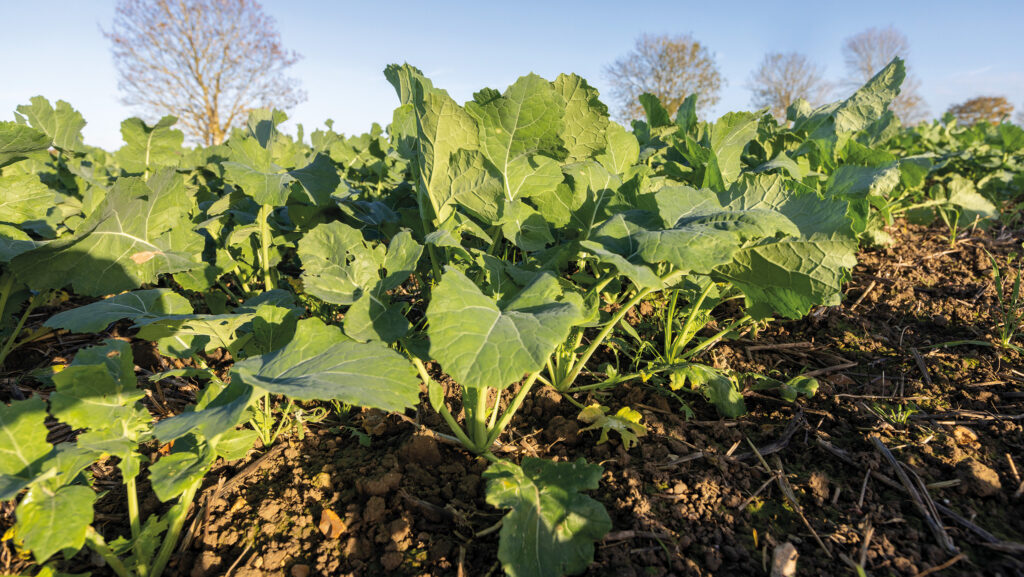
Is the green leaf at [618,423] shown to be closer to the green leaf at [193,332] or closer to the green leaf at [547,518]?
the green leaf at [547,518]

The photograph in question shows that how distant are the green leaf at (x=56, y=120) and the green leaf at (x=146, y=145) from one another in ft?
1.21

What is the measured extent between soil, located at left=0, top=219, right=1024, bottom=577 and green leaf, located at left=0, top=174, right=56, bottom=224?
3.10 ft

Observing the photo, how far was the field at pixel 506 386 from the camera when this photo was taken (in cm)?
127

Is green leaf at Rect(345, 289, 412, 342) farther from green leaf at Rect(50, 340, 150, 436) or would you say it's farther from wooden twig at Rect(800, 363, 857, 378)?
wooden twig at Rect(800, 363, 857, 378)

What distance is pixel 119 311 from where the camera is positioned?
5.33 ft

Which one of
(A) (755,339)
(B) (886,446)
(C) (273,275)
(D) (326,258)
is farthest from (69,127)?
(B) (886,446)

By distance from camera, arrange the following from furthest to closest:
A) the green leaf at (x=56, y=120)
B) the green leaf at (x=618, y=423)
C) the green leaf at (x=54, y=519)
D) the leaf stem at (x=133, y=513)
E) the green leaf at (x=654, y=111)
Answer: the green leaf at (x=654, y=111) < the green leaf at (x=56, y=120) < the green leaf at (x=618, y=423) < the leaf stem at (x=133, y=513) < the green leaf at (x=54, y=519)

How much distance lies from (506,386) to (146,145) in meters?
3.14

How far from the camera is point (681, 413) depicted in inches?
79.6

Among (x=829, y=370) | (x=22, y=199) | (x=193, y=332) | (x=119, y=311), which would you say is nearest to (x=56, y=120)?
(x=22, y=199)

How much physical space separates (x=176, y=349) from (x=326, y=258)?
0.59 meters

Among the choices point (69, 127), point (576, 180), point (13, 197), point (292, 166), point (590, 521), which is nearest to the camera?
point (590, 521)

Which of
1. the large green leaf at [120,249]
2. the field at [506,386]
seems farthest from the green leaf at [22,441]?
the large green leaf at [120,249]

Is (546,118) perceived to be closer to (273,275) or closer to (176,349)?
(176,349)
